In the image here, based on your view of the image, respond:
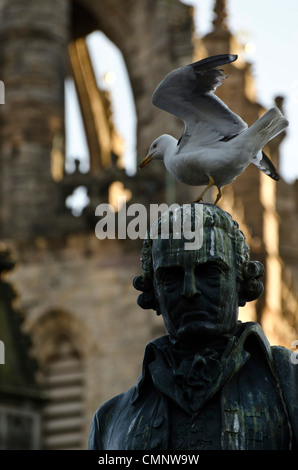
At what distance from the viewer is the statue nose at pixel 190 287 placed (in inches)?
209

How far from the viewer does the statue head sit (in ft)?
17.5

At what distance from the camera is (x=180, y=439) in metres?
5.18

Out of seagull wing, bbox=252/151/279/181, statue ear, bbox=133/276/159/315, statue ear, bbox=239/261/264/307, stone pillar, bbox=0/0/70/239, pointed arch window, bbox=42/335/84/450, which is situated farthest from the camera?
stone pillar, bbox=0/0/70/239

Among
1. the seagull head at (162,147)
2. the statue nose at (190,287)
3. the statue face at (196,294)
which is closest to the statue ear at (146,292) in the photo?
the statue face at (196,294)

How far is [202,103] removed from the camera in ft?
21.7

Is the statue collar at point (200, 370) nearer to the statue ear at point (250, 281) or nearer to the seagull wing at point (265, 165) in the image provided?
the statue ear at point (250, 281)

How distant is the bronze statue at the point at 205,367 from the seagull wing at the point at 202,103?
42.2 inches

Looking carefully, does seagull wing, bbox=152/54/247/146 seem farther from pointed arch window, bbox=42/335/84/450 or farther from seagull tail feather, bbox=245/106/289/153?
pointed arch window, bbox=42/335/84/450

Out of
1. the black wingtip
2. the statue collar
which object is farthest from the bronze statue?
the black wingtip

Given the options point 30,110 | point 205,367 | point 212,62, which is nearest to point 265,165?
point 212,62
